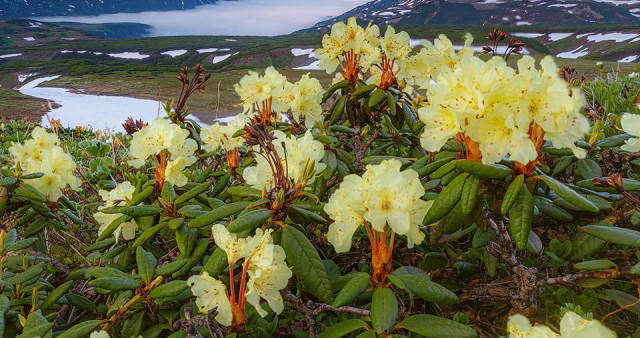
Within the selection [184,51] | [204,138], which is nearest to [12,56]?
[184,51]

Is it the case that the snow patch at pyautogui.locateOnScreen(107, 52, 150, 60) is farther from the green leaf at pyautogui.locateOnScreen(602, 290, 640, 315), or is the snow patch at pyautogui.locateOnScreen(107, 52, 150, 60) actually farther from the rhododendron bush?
the green leaf at pyautogui.locateOnScreen(602, 290, 640, 315)

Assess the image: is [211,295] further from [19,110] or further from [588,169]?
[19,110]

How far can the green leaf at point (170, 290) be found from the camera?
1.19 meters

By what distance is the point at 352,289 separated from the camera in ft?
3.53

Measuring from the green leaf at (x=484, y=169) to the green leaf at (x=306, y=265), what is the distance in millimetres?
480

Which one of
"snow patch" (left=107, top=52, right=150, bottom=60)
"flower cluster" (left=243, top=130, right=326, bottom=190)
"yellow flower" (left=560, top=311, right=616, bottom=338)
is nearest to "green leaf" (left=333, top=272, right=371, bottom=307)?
"flower cluster" (left=243, top=130, right=326, bottom=190)

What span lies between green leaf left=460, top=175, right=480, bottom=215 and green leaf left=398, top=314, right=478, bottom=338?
289 millimetres

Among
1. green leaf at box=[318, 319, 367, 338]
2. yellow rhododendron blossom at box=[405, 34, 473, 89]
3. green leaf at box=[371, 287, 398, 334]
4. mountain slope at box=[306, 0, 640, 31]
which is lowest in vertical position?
green leaf at box=[318, 319, 367, 338]

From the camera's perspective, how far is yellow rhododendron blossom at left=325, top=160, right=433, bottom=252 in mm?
999

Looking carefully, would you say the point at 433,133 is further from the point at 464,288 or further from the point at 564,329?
the point at 464,288

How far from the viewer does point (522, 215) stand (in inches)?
42.1

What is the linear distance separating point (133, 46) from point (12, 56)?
16.1 m

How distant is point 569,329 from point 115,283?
47.5 inches

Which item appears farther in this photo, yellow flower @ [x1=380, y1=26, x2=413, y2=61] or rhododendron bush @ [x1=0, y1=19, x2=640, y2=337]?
yellow flower @ [x1=380, y1=26, x2=413, y2=61]
